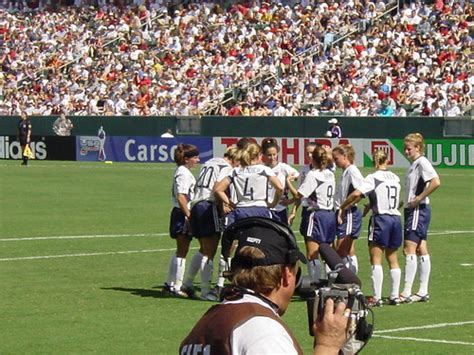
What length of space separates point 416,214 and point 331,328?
11844 mm

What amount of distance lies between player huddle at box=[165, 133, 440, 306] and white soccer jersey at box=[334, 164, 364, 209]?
0.04ft

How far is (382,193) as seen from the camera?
623 inches

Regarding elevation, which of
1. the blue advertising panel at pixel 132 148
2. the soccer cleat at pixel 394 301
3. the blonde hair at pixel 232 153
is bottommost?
the soccer cleat at pixel 394 301

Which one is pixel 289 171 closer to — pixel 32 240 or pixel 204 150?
pixel 32 240

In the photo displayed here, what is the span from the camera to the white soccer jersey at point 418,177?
52.1 ft

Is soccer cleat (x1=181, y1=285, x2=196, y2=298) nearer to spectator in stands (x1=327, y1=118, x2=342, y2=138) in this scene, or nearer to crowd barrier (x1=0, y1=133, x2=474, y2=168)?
crowd barrier (x1=0, y1=133, x2=474, y2=168)

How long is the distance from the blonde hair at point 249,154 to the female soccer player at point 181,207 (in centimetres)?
124

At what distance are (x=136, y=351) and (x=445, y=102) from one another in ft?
104

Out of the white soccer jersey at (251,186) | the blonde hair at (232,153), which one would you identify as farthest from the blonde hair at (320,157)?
the blonde hair at (232,153)

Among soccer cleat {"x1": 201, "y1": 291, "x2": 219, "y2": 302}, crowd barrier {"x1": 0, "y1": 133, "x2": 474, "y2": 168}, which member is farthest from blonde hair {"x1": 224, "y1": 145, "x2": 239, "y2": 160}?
crowd barrier {"x1": 0, "y1": 133, "x2": 474, "y2": 168}

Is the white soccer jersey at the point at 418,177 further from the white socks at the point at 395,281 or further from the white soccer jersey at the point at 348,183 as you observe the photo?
the white socks at the point at 395,281

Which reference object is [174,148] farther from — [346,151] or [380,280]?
[380,280]

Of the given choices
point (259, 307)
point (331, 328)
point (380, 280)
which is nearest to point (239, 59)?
point (380, 280)

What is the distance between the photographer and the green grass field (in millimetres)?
13414
